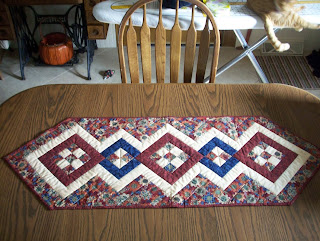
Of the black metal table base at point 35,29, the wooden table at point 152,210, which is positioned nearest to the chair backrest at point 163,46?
the wooden table at point 152,210

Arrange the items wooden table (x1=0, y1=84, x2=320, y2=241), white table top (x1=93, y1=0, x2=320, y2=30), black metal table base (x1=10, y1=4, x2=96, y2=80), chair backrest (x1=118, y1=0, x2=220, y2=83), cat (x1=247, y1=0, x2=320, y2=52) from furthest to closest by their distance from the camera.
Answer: black metal table base (x1=10, y1=4, x2=96, y2=80), white table top (x1=93, y1=0, x2=320, y2=30), cat (x1=247, y1=0, x2=320, y2=52), chair backrest (x1=118, y1=0, x2=220, y2=83), wooden table (x1=0, y1=84, x2=320, y2=241)

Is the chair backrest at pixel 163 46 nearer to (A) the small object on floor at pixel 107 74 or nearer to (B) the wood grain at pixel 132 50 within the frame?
(B) the wood grain at pixel 132 50

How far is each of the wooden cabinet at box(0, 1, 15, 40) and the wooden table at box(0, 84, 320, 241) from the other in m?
1.29

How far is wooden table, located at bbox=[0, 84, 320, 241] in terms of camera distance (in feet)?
3.12

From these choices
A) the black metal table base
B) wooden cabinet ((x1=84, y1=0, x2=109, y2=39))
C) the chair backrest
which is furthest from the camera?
the black metal table base

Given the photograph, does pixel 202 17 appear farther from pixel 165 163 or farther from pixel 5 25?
pixel 5 25

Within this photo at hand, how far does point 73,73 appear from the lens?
2.80 meters

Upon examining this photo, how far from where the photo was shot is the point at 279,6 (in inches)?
73.2

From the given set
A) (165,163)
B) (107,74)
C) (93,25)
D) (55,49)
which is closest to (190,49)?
(165,163)

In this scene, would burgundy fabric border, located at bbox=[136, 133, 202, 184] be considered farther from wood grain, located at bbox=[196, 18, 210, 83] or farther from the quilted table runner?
wood grain, located at bbox=[196, 18, 210, 83]

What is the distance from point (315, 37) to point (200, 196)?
2.57 m

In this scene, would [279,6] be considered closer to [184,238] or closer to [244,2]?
[244,2]

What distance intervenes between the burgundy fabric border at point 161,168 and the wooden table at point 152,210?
124 mm

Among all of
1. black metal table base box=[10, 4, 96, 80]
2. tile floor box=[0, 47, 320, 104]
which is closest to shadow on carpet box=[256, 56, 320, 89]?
tile floor box=[0, 47, 320, 104]
